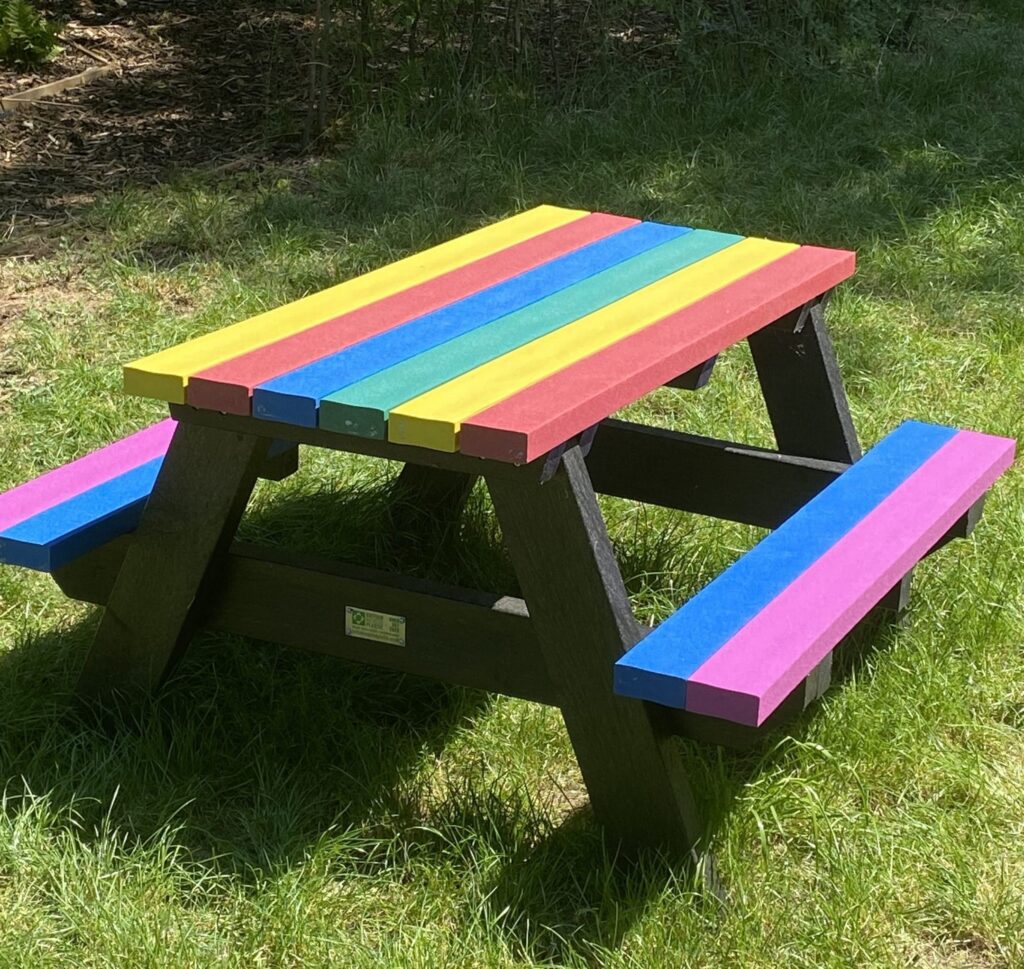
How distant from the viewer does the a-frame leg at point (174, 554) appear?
102 inches

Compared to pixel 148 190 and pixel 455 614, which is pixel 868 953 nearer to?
pixel 455 614

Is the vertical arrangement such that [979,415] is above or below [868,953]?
below

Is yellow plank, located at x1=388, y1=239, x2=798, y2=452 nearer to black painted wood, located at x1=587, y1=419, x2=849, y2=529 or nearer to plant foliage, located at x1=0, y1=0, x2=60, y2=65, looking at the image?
black painted wood, located at x1=587, y1=419, x2=849, y2=529

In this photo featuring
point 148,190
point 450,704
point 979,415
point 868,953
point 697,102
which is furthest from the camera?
point 697,102

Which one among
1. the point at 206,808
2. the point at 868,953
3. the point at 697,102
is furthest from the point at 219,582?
the point at 697,102

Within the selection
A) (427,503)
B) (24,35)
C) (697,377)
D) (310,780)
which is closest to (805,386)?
(697,377)

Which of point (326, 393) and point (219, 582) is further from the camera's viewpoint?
point (219, 582)

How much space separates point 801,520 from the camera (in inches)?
110

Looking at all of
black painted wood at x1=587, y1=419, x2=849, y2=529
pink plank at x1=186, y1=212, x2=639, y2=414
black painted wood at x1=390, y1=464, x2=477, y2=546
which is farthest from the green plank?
black painted wood at x1=390, y1=464, x2=477, y2=546

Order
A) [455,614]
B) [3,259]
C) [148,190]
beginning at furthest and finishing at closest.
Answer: [148,190]
[3,259]
[455,614]

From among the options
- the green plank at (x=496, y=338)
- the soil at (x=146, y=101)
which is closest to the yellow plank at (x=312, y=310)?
the green plank at (x=496, y=338)

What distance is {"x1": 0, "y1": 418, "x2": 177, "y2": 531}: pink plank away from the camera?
2.86m

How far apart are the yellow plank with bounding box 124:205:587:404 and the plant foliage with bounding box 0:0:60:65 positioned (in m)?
4.63

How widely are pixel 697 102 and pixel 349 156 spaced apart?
1.56 m
